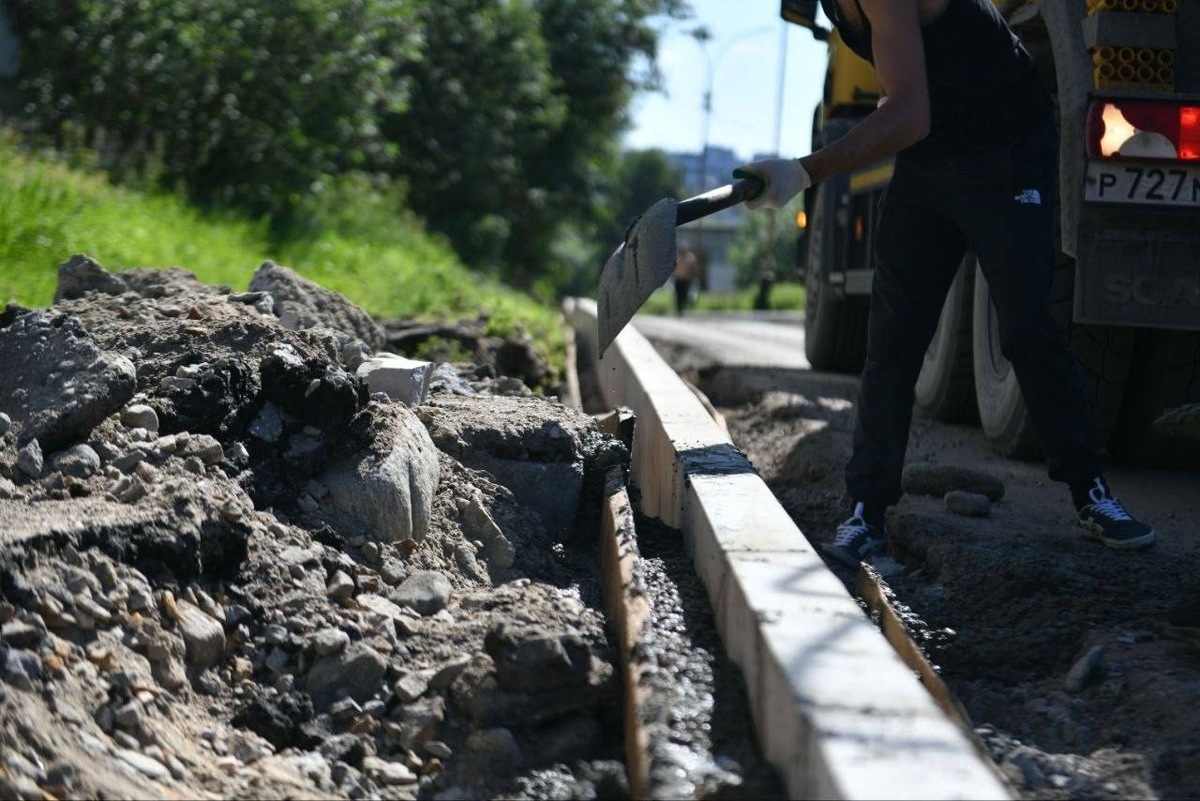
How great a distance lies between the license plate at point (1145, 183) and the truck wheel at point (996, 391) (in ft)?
4.19

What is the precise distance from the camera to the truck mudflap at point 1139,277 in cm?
498

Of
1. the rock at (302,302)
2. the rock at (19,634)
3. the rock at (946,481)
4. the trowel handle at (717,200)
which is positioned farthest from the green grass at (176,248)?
the rock at (19,634)

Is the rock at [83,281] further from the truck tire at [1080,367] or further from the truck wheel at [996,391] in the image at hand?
the truck wheel at [996,391]

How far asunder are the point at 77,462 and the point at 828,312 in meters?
7.69

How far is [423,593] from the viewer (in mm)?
3707

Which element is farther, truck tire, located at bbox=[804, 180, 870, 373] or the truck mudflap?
truck tire, located at bbox=[804, 180, 870, 373]

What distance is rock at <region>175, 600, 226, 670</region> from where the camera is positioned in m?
3.14

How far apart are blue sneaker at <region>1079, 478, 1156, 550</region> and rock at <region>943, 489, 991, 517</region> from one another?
1.61 feet

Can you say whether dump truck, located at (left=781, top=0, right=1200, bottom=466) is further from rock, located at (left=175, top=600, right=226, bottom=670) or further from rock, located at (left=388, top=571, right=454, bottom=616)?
rock, located at (left=175, top=600, right=226, bottom=670)

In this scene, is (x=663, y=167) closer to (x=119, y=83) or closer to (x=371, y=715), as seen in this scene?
(x=119, y=83)

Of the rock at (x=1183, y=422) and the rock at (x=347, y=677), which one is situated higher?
the rock at (x=1183, y=422)

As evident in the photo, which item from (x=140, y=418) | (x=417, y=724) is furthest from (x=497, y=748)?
(x=140, y=418)

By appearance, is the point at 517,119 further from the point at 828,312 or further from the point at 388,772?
the point at 388,772

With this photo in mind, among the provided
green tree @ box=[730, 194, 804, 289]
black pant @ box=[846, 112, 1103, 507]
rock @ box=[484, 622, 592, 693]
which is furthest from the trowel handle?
green tree @ box=[730, 194, 804, 289]
